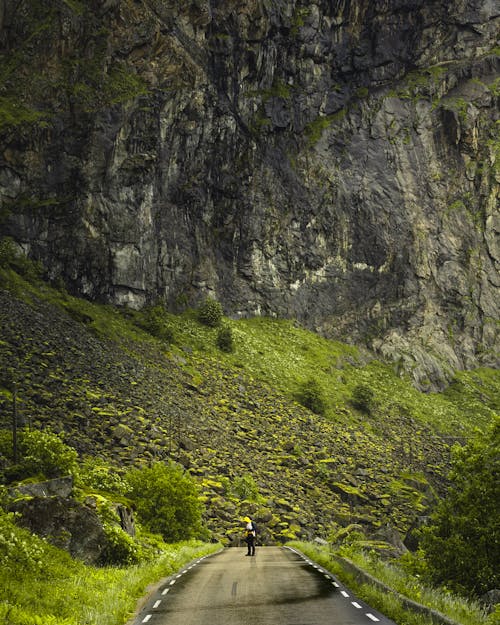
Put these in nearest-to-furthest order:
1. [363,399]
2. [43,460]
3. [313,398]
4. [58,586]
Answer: [58,586] < [43,460] < [313,398] < [363,399]

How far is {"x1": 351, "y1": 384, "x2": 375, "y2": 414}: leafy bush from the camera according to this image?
73750 millimetres

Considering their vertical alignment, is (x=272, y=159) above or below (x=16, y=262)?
above

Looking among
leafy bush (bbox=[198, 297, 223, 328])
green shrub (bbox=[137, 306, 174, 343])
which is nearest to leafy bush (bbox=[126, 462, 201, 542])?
green shrub (bbox=[137, 306, 174, 343])

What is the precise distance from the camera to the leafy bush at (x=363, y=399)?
2904 inches

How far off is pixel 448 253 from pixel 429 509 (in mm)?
65251

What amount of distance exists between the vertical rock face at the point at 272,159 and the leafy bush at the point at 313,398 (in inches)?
924

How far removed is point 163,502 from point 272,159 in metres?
78.9

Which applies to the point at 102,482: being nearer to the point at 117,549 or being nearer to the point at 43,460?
the point at 43,460

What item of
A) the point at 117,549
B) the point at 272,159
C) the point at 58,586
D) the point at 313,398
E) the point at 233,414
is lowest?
the point at 313,398

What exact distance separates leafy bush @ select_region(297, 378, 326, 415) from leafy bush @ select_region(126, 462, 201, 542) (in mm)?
36936

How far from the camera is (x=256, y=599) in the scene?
1491 centimetres

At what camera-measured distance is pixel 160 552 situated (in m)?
26.0

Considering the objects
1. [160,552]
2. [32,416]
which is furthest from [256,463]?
[160,552]

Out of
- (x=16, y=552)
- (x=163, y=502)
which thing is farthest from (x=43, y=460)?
(x=16, y=552)
